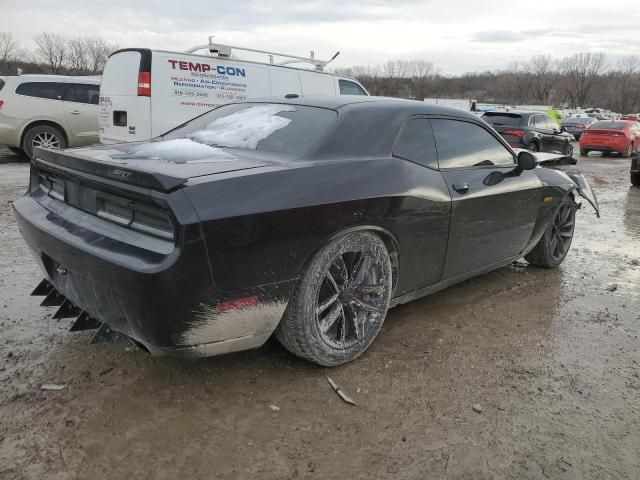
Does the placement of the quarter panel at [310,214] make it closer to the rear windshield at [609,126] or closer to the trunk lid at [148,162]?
the trunk lid at [148,162]

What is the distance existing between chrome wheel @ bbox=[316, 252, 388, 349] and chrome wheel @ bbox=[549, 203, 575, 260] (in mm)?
2479

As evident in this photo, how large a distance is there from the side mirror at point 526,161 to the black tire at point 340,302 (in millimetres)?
1611

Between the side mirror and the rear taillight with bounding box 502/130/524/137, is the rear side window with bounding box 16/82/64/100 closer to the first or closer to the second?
the side mirror

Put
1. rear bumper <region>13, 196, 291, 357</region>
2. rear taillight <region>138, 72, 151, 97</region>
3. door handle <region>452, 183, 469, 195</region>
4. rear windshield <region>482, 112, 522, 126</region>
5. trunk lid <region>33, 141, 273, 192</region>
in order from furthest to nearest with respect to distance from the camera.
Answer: rear windshield <region>482, 112, 522, 126</region>, rear taillight <region>138, 72, 151, 97</region>, door handle <region>452, 183, 469, 195</region>, trunk lid <region>33, 141, 273, 192</region>, rear bumper <region>13, 196, 291, 357</region>

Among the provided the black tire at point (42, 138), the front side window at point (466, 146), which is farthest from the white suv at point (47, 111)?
the front side window at point (466, 146)

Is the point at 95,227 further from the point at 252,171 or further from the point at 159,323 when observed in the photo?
the point at 252,171

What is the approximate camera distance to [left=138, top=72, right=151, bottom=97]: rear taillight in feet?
24.5

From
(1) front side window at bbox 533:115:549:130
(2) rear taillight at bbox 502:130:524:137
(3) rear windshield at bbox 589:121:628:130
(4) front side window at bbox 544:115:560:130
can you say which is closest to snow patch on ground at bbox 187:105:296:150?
(2) rear taillight at bbox 502:130:524:137

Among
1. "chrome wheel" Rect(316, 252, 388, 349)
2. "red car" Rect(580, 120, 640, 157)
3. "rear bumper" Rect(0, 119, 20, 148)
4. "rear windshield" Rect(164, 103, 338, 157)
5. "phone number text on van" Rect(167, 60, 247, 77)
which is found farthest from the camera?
"red car" Rect(580, 120, 640, 157)

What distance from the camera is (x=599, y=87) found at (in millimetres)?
98062

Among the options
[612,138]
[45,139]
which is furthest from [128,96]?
[612,138]

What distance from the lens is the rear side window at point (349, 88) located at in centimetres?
1042

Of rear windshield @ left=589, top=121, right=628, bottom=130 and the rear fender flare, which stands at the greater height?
the rear fender flare

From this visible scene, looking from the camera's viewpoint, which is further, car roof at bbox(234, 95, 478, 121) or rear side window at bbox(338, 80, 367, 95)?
rear side window at bbox(338, 80, 367, 95)
